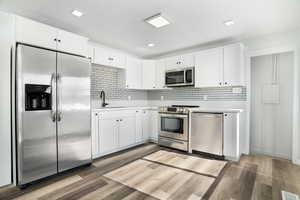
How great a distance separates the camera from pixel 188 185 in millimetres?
2139

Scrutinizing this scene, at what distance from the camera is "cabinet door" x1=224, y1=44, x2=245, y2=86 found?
10.4ft

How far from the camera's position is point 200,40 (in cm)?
355

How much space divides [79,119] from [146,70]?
7.91ft

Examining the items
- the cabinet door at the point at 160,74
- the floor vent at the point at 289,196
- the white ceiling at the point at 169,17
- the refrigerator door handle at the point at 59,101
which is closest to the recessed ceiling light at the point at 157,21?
the white ceiling at the point at 169,17

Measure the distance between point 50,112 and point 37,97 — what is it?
269 millimetres

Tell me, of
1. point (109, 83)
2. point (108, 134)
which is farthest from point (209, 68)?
point (108, 134)

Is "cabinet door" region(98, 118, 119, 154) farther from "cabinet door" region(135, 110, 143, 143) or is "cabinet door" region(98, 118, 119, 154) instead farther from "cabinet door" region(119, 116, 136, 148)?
"cabinet door" region(135, 110, 143, 143)

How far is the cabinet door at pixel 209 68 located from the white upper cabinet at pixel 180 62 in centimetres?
15

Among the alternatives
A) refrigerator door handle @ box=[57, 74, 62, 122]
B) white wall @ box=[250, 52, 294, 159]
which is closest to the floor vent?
white wall @ box=[250, 52, 294, 159]

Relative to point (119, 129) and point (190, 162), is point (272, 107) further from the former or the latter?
point (119, 129)

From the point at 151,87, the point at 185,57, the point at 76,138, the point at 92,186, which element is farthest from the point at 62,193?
the point at 185,57

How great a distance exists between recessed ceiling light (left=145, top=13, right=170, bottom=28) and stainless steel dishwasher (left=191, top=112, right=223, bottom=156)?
1.91m

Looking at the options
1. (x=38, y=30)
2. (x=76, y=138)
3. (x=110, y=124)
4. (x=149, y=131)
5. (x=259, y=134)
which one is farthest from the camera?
(x=149, y=131)

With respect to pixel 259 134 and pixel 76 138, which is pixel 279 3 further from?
pixel 76 138
